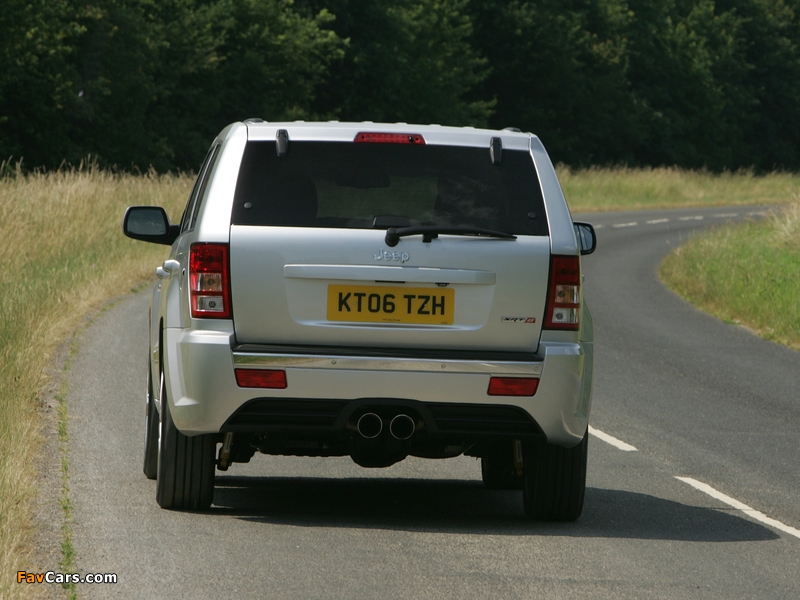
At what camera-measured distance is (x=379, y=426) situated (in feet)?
20.9

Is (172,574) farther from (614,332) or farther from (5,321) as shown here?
(614,332)

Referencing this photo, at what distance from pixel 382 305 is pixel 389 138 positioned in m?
0.85

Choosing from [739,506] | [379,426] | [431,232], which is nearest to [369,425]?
[379,426]

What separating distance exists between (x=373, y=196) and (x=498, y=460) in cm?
209

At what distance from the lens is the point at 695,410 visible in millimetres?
11570

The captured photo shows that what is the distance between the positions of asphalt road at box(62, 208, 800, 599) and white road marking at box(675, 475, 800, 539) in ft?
0.06

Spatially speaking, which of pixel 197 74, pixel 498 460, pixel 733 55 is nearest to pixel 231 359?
pixel 498 460

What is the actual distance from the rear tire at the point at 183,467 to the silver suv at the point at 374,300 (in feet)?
0.04

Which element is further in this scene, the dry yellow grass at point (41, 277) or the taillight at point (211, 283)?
the dry yellow grass at point (41, 277)

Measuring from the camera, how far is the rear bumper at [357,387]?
6223 millimetres

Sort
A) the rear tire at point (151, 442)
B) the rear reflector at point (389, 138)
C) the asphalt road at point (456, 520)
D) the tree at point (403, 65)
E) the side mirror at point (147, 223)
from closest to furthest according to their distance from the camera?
the asphalt road at point (456, 520) → the rear reflector at point (389, 138) → the rear tire at point (151, 442) → the side mirror at point (147, 223) → the tree at point (403, 65)

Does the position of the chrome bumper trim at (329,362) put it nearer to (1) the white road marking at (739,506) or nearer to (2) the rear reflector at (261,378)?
(2) the rear reflector at (261,378)

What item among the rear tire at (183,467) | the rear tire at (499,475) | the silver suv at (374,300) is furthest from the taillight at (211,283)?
the rear tire at (499,475)

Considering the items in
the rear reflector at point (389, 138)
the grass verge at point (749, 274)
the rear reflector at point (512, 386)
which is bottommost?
the grass verge at point (749, 274)
